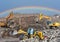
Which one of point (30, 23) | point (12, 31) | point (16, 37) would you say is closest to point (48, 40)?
point (16, 37)

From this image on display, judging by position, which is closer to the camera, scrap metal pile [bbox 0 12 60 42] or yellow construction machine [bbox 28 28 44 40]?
yellow construction machine [bbox 28 28 44 40]

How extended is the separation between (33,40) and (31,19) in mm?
7156

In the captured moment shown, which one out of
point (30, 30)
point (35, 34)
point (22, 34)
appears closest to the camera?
point (35, 34)

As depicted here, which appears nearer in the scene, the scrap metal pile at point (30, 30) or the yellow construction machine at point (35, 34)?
the yellow construction machine at point (35, 34)

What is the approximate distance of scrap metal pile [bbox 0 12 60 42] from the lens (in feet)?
57.5

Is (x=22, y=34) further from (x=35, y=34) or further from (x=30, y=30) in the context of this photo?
(x=35, y=34)

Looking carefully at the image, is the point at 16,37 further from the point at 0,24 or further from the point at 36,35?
the point at 0,24

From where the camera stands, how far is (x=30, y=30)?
63.5 ft

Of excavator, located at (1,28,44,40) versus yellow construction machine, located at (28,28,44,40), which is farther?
excavator, located at (1,28,44,40)

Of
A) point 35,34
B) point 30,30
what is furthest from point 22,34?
point 35,34

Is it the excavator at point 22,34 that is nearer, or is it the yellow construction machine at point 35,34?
the yellow construction machine at point 35,34

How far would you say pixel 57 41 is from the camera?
661 inches

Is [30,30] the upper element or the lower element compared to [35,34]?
upper

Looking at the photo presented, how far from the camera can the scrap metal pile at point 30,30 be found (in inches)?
690
